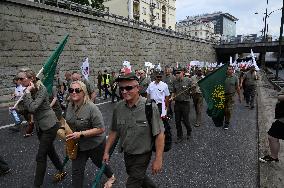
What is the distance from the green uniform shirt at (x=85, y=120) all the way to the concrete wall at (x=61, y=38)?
1239cm

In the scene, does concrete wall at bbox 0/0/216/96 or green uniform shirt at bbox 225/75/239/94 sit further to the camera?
concrete wall at bbox 0/0/216/96

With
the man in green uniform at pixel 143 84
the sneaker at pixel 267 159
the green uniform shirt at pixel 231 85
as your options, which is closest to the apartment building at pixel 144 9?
the man in green uniform at pixel 143 84

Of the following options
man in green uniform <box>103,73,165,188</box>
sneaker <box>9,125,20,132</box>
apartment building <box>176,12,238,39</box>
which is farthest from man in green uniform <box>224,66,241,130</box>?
apartment building <box>176,12,238,39</box>

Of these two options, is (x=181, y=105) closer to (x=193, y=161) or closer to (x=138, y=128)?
(x=193, y=161)

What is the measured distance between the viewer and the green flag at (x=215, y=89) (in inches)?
311

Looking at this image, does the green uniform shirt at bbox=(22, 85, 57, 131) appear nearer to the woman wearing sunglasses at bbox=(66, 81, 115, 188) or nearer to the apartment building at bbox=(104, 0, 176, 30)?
the woman wearing sunglasses at bbox=(66, 81, 115, 188)

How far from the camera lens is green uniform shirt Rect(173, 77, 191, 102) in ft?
27.1

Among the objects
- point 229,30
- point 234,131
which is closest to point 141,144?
point 234,131

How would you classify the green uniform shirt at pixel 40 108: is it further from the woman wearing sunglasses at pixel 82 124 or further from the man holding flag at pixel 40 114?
the woman wearing sunglasses at pixel 82 124

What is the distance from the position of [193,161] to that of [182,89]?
2483mm

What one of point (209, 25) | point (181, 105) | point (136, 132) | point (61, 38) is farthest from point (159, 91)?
point (209, 25)

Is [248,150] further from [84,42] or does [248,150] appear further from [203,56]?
[203,56]

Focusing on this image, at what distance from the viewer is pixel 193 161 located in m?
6.43

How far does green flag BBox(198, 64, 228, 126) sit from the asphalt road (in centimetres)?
90
